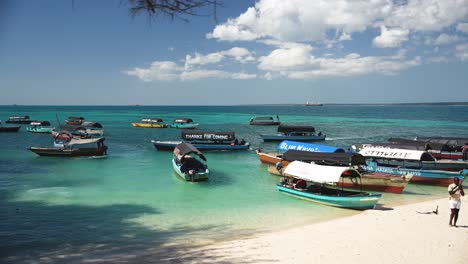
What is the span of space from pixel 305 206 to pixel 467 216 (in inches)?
294

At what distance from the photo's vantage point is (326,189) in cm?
1997

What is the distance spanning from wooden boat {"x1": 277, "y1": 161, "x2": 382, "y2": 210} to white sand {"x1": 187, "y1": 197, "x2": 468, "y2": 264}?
1.37 metres

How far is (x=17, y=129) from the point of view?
68.1m

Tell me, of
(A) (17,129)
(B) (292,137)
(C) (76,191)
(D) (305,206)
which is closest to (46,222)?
(C) (76,191)

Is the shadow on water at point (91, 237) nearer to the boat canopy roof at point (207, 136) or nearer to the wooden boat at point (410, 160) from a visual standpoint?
the wooden boat at point (410, 160)

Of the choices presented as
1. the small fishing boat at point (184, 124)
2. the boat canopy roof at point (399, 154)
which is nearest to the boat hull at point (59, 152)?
the boat canopy roof at point (399, 154)

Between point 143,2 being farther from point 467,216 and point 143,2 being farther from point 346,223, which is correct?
point 467,216

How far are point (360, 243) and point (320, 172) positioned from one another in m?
6.32

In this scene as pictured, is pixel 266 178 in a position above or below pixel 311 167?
below

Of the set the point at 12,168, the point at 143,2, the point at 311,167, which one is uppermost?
the point at 143,2

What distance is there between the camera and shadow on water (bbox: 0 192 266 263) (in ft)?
41.1

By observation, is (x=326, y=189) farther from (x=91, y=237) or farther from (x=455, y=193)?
(x=91, y=237)

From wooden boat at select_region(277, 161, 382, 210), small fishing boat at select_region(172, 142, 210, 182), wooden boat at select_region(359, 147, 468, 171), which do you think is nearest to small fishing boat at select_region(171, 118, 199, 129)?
small fishing boat at select_region(172, 142, 210, 182)

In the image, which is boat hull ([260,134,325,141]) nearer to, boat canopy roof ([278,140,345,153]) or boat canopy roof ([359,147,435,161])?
boat canopy roof ([278,140,345,153])
